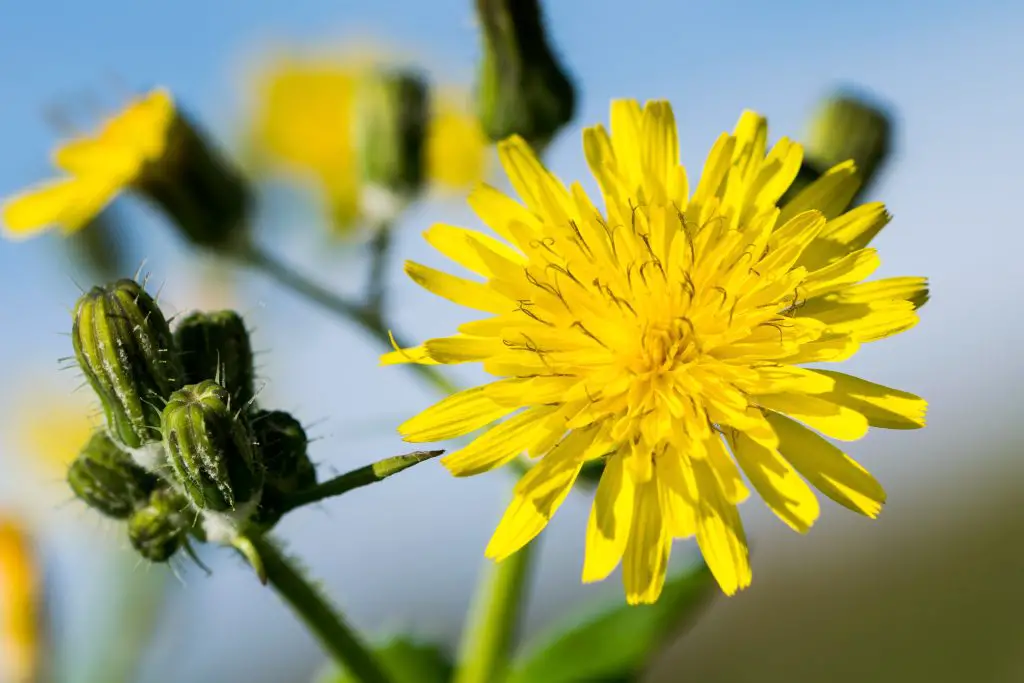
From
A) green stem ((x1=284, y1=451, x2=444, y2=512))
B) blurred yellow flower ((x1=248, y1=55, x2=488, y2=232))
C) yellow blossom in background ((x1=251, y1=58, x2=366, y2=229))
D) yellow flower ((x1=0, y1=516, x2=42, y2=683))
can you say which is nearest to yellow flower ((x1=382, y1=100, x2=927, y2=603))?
green stem ((x1=284, y1=451, x2=444, y2=512))

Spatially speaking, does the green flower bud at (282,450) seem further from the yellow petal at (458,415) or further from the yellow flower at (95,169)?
the yellow flower at (95,169)

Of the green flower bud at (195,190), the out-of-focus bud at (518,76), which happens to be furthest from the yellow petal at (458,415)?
the green flower bud at (195,190)

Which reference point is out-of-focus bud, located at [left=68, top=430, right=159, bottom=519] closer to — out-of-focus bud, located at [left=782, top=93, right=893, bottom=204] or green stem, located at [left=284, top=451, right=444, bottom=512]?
green stem, located at [left=284, top=451, right=444, bottom=512]

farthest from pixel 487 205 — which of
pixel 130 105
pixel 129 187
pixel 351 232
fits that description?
pixel 351 232

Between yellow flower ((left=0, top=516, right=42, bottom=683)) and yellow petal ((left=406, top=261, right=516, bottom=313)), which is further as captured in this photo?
yellow flower ((left=0, top=516, right=42, bottom=683))

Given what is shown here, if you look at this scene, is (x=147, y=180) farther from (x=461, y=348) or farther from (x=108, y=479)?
(x=461, y=348)

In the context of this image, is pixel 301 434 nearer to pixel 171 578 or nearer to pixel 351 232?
pixel 171 578


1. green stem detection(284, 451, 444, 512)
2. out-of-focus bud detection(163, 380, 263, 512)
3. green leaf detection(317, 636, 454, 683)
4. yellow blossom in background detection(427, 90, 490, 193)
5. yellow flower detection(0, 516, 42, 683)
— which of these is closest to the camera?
green stem detection(284, 451, 444, 512)
